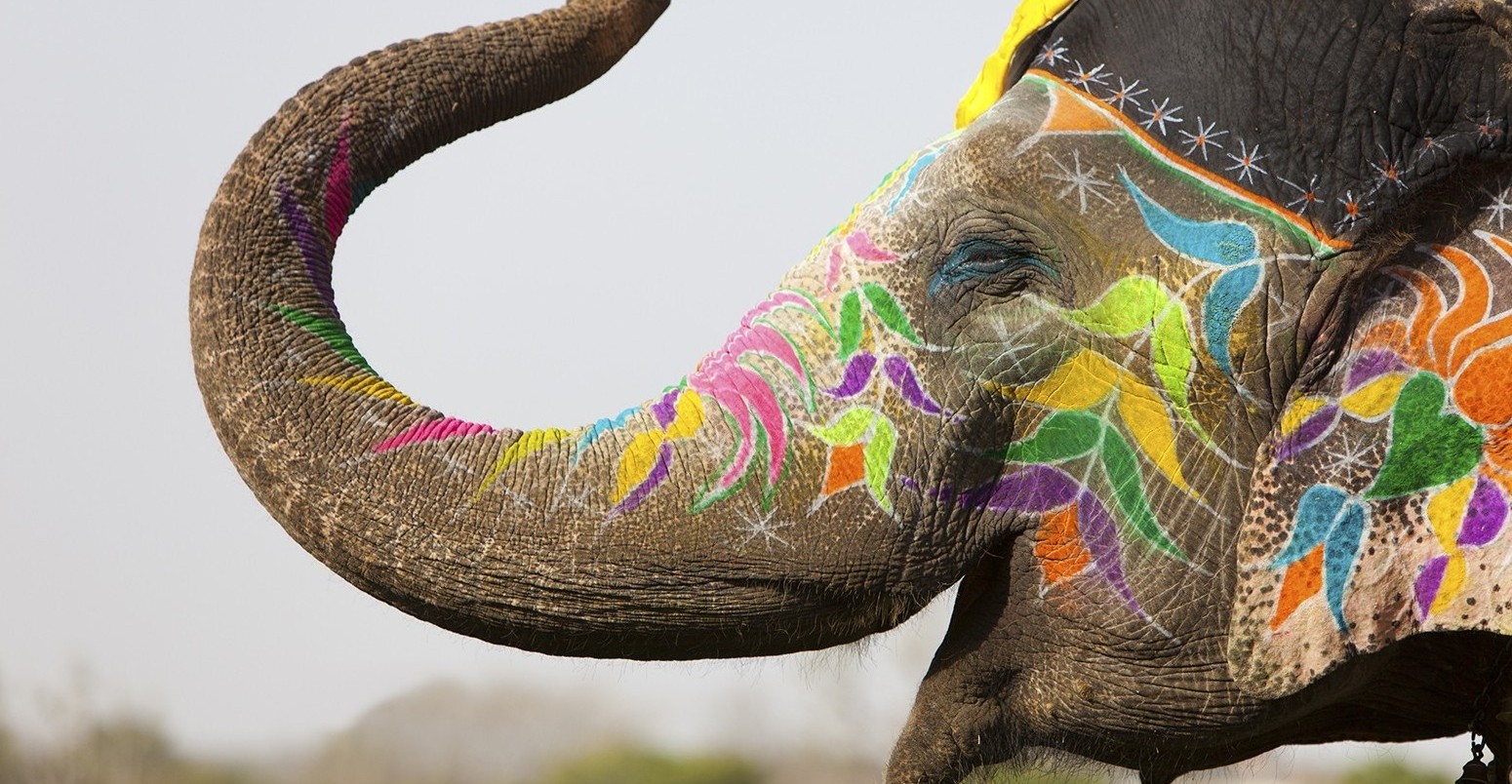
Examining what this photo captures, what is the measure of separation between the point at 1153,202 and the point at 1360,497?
385mm

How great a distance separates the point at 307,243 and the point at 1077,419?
0.86 m

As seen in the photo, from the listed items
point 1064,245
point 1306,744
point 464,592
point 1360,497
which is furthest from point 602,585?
point 1306,744

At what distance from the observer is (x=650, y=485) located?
73.7 inches

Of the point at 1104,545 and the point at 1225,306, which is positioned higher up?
the point at 1225,306

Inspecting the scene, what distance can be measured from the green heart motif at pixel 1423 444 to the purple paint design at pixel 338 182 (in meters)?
1.16

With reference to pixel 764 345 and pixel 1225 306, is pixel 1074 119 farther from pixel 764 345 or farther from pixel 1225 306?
pixel 764 345

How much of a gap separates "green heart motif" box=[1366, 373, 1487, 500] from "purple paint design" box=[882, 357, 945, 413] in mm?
478

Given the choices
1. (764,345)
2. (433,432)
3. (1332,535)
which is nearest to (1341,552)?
(1332,535)

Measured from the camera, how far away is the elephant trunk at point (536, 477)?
1817mm

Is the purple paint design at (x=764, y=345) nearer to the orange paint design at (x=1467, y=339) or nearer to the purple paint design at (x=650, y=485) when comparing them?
the purple paint design at (x=650, y=485)

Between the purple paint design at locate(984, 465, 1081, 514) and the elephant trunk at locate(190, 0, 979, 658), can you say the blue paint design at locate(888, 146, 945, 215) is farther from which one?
the purple paint design at locate(984, 465, 1081, 514)

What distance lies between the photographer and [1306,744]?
87.9 inches

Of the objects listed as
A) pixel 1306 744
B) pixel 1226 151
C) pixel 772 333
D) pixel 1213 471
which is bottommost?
pixel 1306 744

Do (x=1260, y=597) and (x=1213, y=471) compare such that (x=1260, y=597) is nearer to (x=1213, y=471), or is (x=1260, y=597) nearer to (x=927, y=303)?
(x=1213, y=471)
